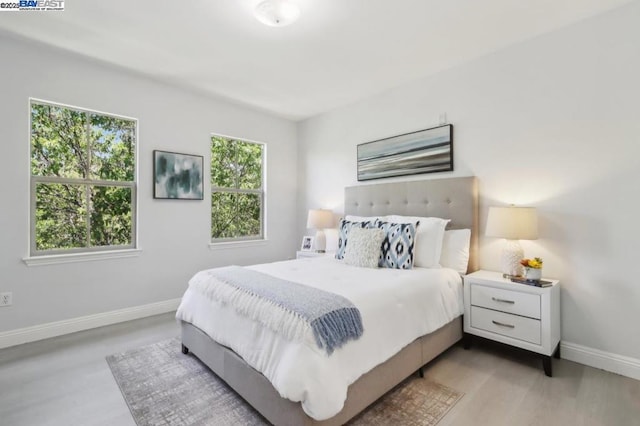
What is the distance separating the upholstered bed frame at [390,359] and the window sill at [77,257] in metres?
1.33

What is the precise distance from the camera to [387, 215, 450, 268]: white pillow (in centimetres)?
265

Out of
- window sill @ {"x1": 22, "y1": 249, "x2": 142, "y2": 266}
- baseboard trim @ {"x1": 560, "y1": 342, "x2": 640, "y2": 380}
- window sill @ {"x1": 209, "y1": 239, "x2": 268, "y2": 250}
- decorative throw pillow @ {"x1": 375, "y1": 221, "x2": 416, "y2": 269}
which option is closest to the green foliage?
window sill @ {"x1": 209, "y1": 239, "x2": 268, "y2": 250}

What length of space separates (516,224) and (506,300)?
59cm

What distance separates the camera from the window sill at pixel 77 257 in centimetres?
268

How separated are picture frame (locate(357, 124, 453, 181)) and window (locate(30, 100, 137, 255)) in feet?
8.78

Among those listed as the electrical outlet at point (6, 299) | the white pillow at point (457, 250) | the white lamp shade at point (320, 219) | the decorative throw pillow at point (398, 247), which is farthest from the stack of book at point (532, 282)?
the electrical outlet at point (6, 299)

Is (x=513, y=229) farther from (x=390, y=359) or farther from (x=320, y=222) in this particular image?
(x=320, y=222)

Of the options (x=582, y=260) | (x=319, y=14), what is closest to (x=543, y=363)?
(x=582, y=260)

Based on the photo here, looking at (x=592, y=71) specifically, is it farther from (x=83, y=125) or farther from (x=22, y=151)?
(x=22, y=151)

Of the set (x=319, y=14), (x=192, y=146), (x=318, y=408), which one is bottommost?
(x=318, y=408)

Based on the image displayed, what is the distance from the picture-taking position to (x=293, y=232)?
15.9 ft

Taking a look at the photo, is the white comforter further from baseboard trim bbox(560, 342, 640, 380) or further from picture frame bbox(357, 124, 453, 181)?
picture frame bbox(357, 124, 453, 181)

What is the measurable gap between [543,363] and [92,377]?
3193 millimetres

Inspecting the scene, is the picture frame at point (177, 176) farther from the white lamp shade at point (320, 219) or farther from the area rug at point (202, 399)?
the area rug at point (202, 399)
